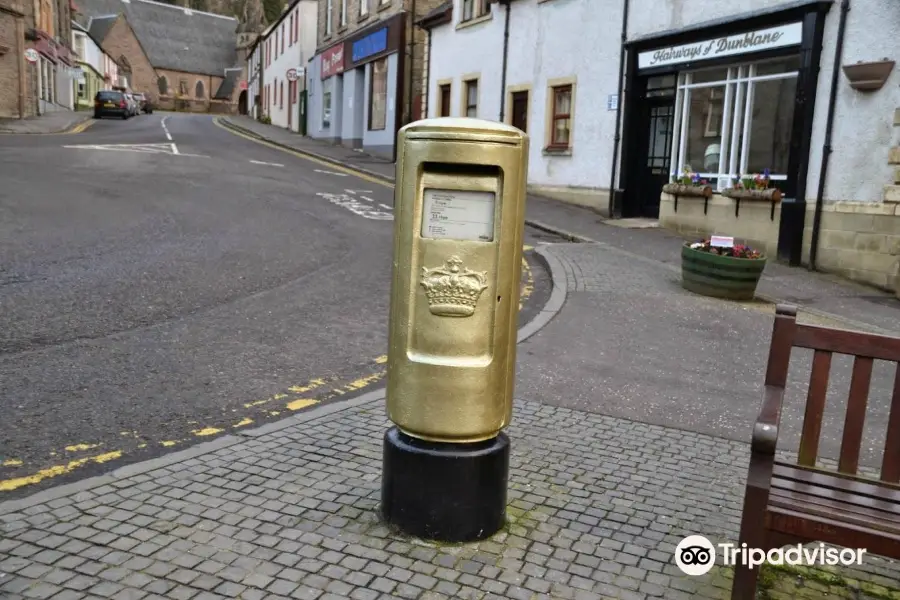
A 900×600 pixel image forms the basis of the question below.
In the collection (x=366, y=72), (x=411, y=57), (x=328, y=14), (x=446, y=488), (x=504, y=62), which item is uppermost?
(x=328, y=14)

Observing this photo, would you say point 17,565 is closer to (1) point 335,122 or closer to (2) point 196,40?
(1) point 335,122

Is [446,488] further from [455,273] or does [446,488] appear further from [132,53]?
[132,53]

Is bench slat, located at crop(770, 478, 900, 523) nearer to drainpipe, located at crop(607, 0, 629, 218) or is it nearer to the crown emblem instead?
the crown emblem

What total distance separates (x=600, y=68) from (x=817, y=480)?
15314 mm

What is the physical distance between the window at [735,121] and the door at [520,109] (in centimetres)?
526

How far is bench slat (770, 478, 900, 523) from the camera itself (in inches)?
124

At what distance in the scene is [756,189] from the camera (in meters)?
13.2

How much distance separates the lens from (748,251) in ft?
32.2

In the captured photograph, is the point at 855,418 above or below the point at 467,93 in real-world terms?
below

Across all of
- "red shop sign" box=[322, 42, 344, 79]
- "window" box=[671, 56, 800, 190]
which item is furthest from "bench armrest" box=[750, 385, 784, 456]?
"red shop sign" box=[322, 42, 344, 79]

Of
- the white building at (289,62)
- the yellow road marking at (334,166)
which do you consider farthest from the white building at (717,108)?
the white building at (289,62)

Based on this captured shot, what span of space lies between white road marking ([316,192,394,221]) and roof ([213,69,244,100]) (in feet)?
259

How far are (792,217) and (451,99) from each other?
1295 centimetres

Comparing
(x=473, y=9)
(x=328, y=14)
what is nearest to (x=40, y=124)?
(x=328, y=14)
